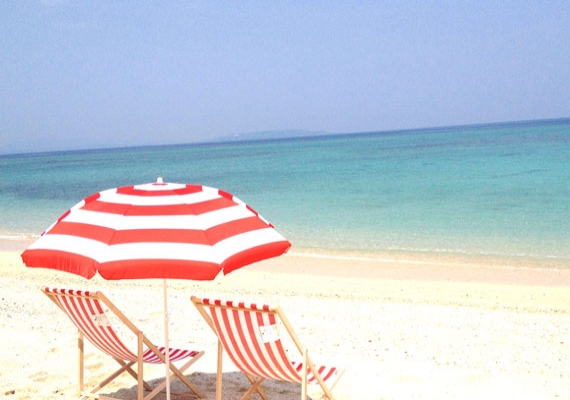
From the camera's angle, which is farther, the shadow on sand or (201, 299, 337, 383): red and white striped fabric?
the shadow on sand

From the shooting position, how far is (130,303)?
24.0ft

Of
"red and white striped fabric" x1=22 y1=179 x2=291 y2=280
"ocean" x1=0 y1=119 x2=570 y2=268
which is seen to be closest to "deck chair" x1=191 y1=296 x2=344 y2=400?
"red and white striped fabric" x1=22 y1=179 x2=291 y2=280

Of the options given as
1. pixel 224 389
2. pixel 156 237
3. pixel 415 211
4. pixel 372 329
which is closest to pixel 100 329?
pixel 156 237

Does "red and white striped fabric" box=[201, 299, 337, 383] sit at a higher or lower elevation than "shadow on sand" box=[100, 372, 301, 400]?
higher

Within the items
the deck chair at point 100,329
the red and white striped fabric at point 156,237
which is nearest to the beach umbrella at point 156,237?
the red and white striped fabric at point 156,237

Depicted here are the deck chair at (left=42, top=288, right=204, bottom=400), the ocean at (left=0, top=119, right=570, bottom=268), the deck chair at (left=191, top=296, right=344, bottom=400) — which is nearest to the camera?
the deck chair at (left=191, top=296, right=344, bottom=400)

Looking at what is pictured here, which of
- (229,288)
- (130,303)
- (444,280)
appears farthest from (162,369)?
(444,280)

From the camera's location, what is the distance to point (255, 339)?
3285 mm

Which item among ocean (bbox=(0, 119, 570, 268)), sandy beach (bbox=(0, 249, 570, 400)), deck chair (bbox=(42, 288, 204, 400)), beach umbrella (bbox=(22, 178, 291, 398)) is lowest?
ocean (bbox=(0, 119, 570, 268))

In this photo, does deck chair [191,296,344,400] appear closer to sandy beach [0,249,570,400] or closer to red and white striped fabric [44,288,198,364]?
red and white striped fabric [44,288,198,364]

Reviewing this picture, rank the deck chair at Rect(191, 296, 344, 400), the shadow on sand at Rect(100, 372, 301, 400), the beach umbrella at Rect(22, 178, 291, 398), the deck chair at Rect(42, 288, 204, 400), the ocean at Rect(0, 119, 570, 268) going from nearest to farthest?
the beach umbrella at Rect(22, 178, 291, 398), the deck chair at Rect(191, 296, 344, 400), the deck chair at Rect(42, 288, 204, 400), the shadow on sand at Rect(100, 372, 301, 400), the ocean at Rect(0, 119, 570, 268)

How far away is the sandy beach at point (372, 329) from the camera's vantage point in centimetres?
445

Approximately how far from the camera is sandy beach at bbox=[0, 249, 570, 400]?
445 cm

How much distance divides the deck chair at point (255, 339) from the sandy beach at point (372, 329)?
0.86 metres
